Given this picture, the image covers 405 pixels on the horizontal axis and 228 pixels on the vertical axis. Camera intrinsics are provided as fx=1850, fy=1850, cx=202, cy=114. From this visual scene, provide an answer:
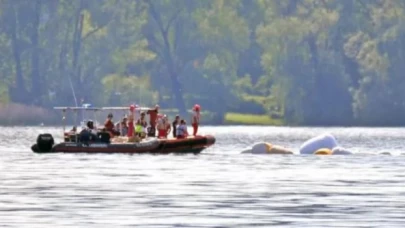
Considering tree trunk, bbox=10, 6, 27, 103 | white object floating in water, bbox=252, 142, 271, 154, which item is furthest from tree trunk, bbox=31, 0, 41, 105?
white object floating in water, bbox=252, 142, 271, 154

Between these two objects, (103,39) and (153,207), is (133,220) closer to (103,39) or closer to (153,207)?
(153,207)

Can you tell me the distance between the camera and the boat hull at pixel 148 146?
7294 centimetres

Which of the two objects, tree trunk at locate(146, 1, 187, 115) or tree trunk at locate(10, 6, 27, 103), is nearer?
tree trunk at locate(10, 6, 27, 103)

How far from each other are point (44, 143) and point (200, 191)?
89.8 ft

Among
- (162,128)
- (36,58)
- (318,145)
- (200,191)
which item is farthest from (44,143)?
(36,58)

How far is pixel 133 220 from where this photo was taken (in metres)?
38.6

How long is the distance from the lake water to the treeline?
82.0 metres

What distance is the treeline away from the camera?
6093 inches

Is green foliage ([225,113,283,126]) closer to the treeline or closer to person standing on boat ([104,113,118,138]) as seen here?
the treeline

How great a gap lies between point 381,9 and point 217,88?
16774mm

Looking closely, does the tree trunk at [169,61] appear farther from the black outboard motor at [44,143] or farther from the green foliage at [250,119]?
the black outboard motor at [44,143]

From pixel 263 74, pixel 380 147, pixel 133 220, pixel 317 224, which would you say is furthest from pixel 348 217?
pixel 263 74

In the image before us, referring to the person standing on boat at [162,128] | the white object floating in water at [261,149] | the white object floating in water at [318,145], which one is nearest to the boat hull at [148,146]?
the person standing on boat at [162,128]

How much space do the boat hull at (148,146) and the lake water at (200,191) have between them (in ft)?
2.30
